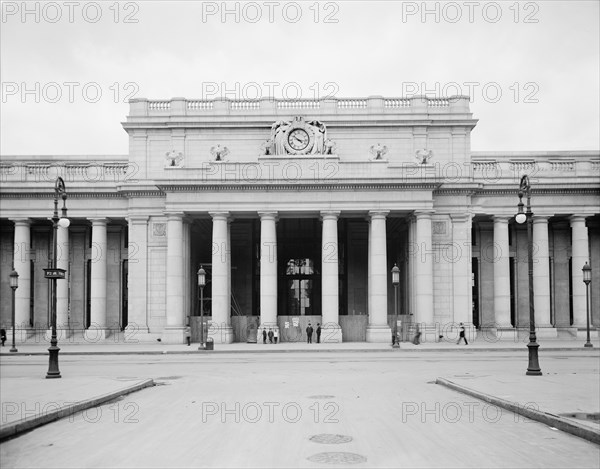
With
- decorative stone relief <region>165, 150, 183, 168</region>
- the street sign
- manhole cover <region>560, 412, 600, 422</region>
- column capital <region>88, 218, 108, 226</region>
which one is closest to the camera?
manhole cover <region>560, 412, 600, 422</region>

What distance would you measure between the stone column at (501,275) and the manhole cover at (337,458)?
47.9 meters

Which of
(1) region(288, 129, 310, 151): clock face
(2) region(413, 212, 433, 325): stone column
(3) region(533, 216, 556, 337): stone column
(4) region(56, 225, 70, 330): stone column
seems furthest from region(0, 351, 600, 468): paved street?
(4) region(56, 225, 70, 330): stone column

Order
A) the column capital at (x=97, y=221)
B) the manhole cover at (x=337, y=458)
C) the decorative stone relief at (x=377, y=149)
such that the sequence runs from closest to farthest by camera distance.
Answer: the manhole cover at (x=337, y=458), the decorative stone relief at (x=377, y=149), the column capital at (x=97, y=221)

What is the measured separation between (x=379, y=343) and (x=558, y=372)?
25095 millimetres

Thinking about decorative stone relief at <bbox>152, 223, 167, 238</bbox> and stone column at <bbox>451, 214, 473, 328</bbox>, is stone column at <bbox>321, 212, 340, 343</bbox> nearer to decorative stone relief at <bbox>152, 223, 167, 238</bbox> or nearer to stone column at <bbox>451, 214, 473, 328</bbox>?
stone column at <bbox>451, 214, 473, 328</bbox>

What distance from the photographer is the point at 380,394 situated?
21.3 m

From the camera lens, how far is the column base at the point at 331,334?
53.7 m

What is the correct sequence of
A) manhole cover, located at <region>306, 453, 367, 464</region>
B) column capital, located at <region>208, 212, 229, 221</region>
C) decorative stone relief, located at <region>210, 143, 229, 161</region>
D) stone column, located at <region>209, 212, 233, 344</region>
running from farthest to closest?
decorative stone relief, located at <region>210, 143, 229, 161</region> < column capital, located at <region>208, 212, 229, 221</region> < stone column, located at <region>209, 212, 233, 344</region> < manhole cover, located at <region>306, 453, 367, 464</region>

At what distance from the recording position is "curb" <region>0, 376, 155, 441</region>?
14531 millimetres

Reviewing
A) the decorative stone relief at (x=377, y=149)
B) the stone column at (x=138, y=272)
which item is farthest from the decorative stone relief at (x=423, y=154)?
the stone column at (x=138, y=272)

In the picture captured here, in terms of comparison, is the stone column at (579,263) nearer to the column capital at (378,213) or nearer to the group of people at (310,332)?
the column capital at (378,213)

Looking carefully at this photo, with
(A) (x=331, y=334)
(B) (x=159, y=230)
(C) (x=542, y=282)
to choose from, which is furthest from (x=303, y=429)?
(C) (x=542, y=282)

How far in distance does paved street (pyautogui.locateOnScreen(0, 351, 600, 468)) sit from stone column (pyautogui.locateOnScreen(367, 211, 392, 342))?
26384 millimetres

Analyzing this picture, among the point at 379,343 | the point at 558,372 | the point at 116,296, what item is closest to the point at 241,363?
the point at 558,372
